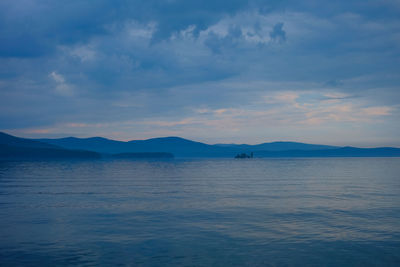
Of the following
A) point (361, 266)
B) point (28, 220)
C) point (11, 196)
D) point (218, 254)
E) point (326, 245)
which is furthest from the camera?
point (11, 196)

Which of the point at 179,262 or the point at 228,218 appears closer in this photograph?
the point at 179,262

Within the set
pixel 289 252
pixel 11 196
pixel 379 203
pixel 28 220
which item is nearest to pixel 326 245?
pixel 289 252

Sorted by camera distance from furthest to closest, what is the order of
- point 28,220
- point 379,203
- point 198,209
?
point 379,203
point 198,209
point 28,220

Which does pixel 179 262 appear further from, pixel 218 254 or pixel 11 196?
pixel 11 196

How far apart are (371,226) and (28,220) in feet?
86.1

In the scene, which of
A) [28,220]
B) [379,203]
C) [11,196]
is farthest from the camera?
[11,196]

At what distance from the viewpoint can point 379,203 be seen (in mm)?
33188

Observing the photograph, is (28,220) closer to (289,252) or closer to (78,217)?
(78,217)

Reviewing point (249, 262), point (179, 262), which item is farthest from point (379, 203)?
point (179, 262)

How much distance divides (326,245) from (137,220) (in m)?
14.1

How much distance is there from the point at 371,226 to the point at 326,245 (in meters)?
6.86

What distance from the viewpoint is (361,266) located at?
51.1ft

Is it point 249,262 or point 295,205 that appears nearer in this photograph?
point 249,262

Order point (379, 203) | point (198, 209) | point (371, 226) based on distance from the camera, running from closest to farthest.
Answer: point (371, 226) < point (198, 209) < point (379, 203)
